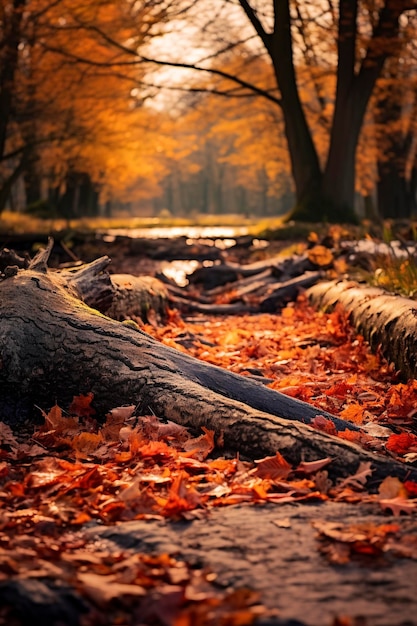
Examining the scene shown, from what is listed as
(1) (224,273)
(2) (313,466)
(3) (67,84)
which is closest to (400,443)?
(2) (313,466)

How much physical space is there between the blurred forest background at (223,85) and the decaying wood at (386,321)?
11062 mm

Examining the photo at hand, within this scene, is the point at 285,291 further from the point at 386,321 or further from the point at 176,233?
the point at 176,233

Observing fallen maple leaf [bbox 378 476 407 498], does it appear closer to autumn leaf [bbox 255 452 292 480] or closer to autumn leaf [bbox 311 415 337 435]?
autumn leaf [bbox 255 452 292 480]

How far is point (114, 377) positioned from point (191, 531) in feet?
5.60

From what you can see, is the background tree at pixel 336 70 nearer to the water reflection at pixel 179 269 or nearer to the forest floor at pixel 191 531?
the water reflection at pixel 179 269

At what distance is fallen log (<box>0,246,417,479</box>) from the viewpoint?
3941 mm

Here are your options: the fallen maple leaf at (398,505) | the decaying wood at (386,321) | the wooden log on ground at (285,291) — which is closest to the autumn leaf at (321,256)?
the wooden log on ground at (285,291)

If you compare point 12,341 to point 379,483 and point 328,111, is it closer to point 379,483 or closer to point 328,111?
point 379,483

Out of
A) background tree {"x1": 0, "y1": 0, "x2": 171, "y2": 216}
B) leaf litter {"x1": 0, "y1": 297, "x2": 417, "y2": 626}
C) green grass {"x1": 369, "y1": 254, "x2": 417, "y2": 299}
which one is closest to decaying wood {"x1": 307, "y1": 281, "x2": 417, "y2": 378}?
green grass {"x1": 369, "y1": 254, "x2": 417, "y2": 299}

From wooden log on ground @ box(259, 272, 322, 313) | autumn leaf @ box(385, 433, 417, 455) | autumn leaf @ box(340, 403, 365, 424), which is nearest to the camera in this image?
autumn leaf @ box(385, 433, 417, 455)

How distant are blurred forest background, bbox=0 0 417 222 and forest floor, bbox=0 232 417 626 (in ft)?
49.9

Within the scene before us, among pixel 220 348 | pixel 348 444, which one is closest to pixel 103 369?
pixel 348 444

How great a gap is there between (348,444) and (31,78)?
2155 centimetres

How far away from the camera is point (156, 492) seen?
10.5 feet
